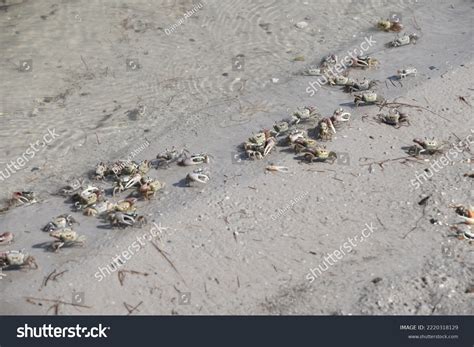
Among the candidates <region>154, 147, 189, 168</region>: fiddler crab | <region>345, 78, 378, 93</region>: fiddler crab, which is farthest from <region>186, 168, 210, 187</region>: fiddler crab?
<region>345, 78, 378, 93</region>: fiddler crab

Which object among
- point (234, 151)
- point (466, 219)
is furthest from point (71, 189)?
point (466, 219)

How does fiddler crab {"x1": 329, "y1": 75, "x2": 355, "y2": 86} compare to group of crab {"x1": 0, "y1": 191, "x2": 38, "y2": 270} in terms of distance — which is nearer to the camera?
group of crab {"x1": 0, "y1": 191, "x2": 38, "y2": 270}

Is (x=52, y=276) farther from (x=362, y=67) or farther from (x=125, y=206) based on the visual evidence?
(x=362, y=67)

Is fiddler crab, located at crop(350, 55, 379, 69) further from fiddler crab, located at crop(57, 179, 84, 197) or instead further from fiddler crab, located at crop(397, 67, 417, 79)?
fiddler crab, located at crop(57, 179, 84, 197)

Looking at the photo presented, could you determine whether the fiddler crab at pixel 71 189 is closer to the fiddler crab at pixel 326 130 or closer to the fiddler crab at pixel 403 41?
the fiddler crab at pixel 326 130

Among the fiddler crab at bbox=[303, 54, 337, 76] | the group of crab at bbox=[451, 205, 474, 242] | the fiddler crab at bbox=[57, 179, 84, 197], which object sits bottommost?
the group of crab at bbox=[451, 205, 474, 242]

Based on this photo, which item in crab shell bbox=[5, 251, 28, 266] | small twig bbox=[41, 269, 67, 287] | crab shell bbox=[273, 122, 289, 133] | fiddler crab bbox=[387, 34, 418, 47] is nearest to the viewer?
small twig bbox=[41, 269, 67, 287]
